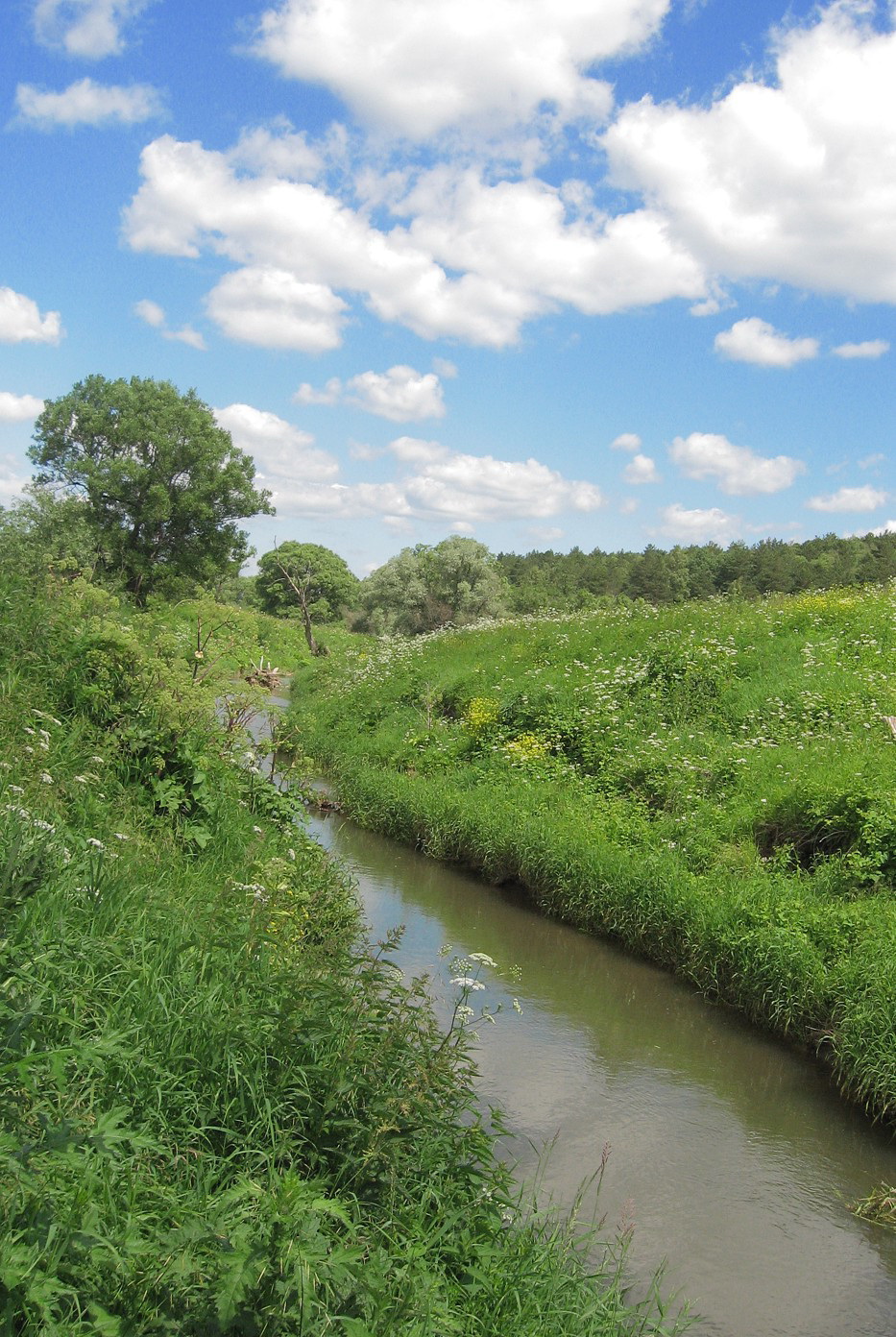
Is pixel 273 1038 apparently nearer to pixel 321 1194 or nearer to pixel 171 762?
pixel 321 1194

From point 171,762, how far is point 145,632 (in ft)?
7.15

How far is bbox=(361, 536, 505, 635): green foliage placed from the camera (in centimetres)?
5406

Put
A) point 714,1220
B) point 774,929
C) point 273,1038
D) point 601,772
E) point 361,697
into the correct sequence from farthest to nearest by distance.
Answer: point 361,697 → point 601,772 → point 774,929 → point 714,1220 → point 273,1038

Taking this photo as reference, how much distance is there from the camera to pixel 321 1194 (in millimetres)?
3535

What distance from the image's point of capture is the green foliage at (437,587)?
54.1 meters

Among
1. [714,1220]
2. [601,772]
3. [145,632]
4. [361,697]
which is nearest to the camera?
[714,1220]

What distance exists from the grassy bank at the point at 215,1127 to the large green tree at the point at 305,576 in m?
81.5

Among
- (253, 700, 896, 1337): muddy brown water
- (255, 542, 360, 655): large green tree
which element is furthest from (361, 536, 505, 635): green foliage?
(253, 700, 896, 1337): muddy brown water

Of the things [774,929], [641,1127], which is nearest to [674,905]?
[774,929]

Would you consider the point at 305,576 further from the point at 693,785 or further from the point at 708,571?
the point at 693,785

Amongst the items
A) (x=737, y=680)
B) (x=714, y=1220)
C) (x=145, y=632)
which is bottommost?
(x=714, y=1220)

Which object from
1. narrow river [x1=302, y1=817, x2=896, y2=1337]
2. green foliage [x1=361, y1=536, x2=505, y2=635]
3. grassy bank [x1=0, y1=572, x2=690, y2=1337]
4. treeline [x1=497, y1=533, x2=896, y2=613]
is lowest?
narrow river [x1=302, y1=817, x2=896, y2=1337]

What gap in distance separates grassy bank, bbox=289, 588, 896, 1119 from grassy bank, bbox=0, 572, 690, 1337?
446 cm

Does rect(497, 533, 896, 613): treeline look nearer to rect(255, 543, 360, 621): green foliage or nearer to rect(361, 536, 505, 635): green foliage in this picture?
rect(361, 536, 505, 635): green foliage
